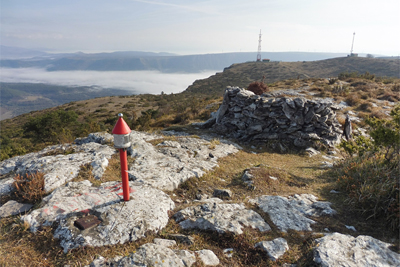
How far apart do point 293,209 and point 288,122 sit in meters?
7.98

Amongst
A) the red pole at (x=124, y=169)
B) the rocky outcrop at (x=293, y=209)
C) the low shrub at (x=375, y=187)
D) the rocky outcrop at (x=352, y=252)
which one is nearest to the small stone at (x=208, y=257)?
the rocky outcrop at (x=352, y=252)

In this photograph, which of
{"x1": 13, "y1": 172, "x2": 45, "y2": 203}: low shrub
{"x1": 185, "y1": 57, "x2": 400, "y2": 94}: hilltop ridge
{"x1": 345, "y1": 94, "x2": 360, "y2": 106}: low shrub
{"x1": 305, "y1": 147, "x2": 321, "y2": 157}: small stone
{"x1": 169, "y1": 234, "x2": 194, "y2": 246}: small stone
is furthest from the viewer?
{"x1": 185, "y1": 57, "x2": 400, "y2": 94}: hilltop ridge

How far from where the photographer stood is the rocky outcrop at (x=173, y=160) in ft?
21.0

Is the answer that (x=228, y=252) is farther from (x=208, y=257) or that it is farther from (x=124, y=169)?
(x=124, y=169)

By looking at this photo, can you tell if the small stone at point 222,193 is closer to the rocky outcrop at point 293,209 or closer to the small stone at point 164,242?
the rocky outcrop at point 293,209

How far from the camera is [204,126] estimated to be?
15.0m

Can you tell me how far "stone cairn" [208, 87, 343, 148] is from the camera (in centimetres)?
1199

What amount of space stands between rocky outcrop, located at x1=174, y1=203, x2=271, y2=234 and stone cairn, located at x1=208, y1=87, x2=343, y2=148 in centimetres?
800

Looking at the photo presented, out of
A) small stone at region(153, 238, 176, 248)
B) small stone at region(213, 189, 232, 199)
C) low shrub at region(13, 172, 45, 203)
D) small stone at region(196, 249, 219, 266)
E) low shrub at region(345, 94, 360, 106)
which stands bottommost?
small stone at region(213, 189, 232, 199)

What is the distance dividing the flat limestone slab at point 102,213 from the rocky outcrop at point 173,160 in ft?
2.50

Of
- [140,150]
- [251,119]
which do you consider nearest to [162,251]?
[140,150]

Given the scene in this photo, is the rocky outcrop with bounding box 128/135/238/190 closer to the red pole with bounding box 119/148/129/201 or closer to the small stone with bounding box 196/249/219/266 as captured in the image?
the red pole with bounding box 119/148/129/201

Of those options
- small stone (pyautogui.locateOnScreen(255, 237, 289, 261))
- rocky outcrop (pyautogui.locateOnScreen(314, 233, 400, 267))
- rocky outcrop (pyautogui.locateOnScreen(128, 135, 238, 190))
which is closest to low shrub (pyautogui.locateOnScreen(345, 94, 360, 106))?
rocky outcrop (pyautogui.locateOnScreen(128, 135, 238, 190))

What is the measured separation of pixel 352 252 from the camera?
358 cm
